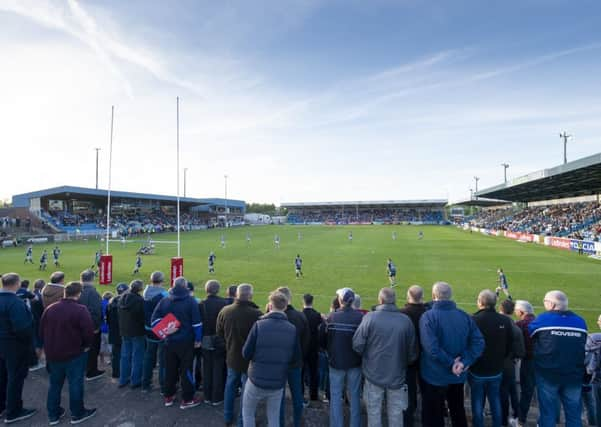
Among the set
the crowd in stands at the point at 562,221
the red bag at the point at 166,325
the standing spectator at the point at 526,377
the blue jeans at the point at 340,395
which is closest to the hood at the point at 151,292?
the red bag at the point at 166,325

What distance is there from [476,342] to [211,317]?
3.92 m

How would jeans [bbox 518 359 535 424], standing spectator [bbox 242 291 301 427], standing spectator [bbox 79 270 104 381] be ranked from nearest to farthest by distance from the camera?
standing spectator [bbox 242 291 301 427] < jeans [bbox 518 359 535 424] < standing spectator [bbox 79 270 104 381]

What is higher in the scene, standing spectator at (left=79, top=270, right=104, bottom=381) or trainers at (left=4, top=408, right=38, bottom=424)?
standing spectator at (left=79, top=270, right=104, bottom=381)

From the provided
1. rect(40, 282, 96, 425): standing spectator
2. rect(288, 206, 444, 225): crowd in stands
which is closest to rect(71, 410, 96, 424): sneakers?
rect(40, 282, 96, 425): standing spectator

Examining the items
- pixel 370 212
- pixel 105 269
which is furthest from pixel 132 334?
pixel 370 212

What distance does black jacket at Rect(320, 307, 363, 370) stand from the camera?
423cm

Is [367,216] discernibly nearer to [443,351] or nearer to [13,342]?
[443,351]

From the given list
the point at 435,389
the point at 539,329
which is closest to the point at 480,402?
the point at 435,389

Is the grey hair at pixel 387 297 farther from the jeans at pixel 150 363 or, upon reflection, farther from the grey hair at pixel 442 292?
the jeans at pixel 150 363

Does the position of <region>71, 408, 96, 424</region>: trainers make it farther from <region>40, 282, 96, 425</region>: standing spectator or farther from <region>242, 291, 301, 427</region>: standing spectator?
<region>242, 291, 301, 427</region>: standing spectator

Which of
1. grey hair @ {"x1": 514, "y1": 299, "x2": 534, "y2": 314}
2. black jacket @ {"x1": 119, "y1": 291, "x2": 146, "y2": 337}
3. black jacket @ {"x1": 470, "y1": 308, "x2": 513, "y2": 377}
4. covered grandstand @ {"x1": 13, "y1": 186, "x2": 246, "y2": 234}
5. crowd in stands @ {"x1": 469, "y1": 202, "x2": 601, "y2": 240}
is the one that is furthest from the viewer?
covered grandstand @ {"x1": 13, "y1": 186, "x2": 246, "y2": 234}

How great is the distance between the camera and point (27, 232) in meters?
42.3

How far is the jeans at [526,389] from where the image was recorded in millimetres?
4613

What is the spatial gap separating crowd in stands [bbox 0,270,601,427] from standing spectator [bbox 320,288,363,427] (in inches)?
0.5
